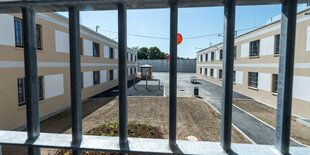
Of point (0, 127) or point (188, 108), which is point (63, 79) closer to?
point (0, 127)

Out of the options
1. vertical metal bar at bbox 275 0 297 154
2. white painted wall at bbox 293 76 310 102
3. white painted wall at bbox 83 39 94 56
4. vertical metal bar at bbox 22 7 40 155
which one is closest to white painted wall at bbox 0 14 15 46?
white painted wall at bbox 83 39 94 56

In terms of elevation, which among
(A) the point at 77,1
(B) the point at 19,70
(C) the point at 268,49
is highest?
(C) the point at 268,49

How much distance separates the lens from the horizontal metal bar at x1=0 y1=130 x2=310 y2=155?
1.29 meters

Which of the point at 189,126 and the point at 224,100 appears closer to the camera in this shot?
the point at 224,100

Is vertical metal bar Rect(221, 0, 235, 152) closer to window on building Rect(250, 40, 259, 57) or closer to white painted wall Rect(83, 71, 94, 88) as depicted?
white painted wall Rect(83, 71, 94, 88)

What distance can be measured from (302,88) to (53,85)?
686 inches

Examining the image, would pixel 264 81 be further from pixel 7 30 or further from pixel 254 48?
pixel 7 30

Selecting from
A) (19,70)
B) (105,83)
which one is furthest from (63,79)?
(105,83)

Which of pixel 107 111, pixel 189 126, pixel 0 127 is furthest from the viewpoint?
pixel 107 111

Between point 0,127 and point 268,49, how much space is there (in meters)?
19.6

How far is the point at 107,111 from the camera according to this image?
9609 millimetres

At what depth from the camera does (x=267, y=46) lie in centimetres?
1195

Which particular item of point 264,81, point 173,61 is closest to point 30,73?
point 173,61

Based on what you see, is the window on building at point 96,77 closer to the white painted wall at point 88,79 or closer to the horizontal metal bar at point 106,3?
the white painted wall at point 88,79
